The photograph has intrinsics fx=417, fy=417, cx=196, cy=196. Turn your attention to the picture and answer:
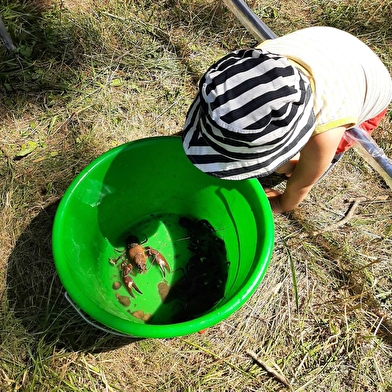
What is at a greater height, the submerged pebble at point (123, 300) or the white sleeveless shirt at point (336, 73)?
the white sleeveless shirt at point (336, 73)

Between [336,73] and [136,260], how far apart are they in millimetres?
1189

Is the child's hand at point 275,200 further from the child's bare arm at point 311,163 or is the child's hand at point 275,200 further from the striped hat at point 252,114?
the striped hat at point 252,114

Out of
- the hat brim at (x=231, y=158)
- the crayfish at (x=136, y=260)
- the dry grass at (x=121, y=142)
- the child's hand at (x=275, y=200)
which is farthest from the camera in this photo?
the child's hand at (x=275, y=200)

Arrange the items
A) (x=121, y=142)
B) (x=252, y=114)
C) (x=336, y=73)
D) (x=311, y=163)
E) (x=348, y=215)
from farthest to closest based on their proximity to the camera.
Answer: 1. (x=121, y=142)
2. (x=348, y=215)
3. (x=311, y=163)
4. (x=336, y=73)
5. (x=252, y=114)

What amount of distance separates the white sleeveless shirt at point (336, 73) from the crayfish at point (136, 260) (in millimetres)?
1003

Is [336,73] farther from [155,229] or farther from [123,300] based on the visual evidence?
[123,300]

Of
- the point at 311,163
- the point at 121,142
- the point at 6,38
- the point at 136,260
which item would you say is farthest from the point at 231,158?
the point at 6,38

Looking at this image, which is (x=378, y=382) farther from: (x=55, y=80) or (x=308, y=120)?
(x=55, y=80)

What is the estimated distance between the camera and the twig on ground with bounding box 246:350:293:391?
1.88 m

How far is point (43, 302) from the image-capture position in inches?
76.5

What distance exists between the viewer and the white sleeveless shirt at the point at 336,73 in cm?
146

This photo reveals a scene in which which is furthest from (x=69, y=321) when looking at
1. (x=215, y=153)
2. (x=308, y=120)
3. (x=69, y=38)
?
(x=69, y=38)

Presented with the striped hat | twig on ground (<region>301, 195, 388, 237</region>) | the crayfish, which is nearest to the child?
the striped hat

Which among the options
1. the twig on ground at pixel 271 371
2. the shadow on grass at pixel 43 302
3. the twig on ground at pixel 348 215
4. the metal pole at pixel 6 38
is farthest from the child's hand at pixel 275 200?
the metal pole at pixel 6 38
